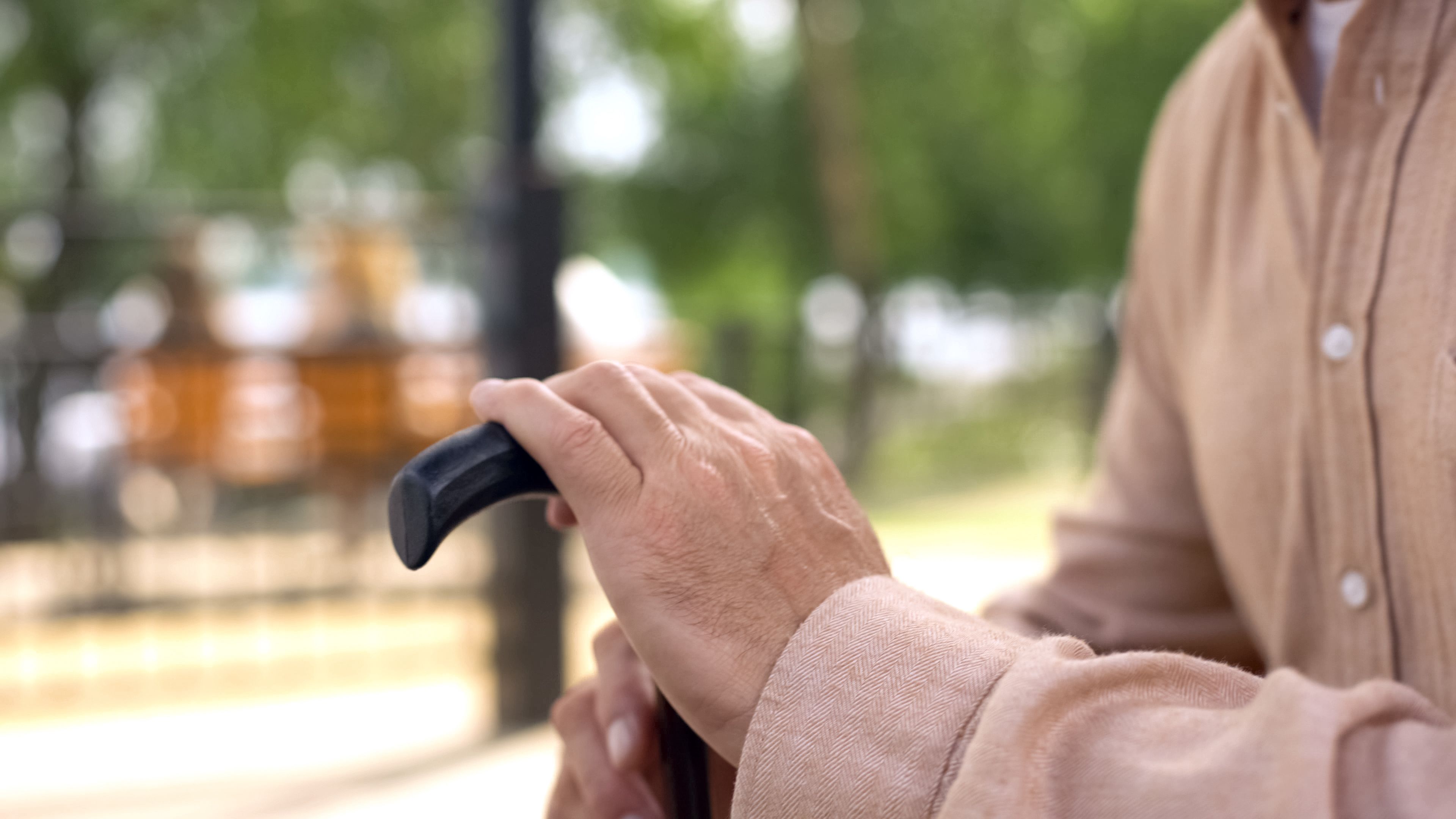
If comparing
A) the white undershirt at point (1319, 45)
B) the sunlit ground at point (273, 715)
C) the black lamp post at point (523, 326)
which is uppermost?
the white undershirt at point (1319, 45)

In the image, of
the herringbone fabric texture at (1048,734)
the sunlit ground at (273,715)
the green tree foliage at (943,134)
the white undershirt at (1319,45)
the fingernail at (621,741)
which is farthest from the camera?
the green tree foliage at (943,134)

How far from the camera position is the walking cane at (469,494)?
2.52 ft

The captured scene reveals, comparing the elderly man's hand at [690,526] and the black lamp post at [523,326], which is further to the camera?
the black lamp post at [523,326]

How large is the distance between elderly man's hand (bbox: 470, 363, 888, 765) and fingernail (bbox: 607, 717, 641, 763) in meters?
0.17

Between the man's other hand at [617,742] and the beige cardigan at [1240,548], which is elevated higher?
the beige cardigan at [1240,548]

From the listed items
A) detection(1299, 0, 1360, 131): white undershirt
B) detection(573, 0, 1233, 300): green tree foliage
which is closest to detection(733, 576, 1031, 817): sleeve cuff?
detection(1299, 0, 1360, 131): white undershirt

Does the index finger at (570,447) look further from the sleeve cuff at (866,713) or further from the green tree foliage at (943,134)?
the green tree foliage at (943,134)

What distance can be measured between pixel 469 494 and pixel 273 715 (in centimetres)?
452

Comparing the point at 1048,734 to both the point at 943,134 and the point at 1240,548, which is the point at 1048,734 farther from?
the point at 943,134

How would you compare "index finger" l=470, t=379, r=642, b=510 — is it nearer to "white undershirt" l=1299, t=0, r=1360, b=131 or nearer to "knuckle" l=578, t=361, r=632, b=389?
"knuckle" l=578, t=361, r=632, b=389

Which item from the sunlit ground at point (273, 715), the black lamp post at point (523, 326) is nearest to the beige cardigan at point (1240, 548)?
the sunlit ground at point (273, 715)

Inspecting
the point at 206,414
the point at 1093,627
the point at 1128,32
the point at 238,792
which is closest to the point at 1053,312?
the point at 1128,32

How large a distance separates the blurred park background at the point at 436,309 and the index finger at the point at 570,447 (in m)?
0.39

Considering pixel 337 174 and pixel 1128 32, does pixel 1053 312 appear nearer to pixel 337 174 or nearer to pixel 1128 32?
pixel 1128 32
